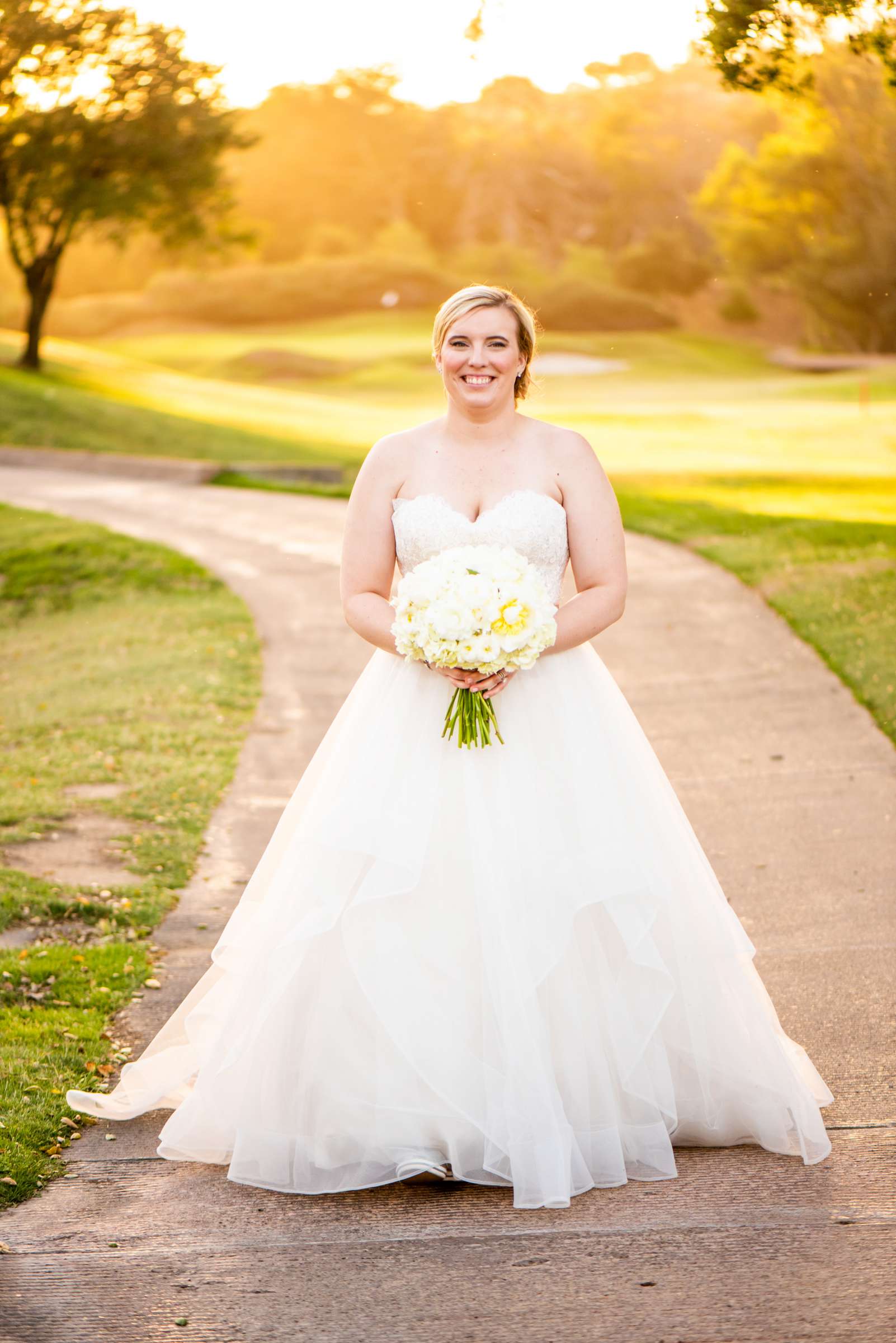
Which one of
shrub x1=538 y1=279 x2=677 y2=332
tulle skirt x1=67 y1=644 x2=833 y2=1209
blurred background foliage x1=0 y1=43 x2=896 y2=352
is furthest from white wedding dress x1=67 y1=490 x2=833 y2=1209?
shrub x1=538 y1=279 x2=677 y2=332

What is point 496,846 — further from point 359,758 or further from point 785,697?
point 785,697

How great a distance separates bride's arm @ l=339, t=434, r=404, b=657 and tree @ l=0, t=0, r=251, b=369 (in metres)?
30.9

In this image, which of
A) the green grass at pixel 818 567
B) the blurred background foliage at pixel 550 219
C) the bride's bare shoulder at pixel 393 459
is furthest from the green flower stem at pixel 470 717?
the blurred background foliage at pixel 550 219

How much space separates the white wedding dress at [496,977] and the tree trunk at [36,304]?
36.5 meters

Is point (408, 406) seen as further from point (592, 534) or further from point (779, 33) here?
point (592, 534)

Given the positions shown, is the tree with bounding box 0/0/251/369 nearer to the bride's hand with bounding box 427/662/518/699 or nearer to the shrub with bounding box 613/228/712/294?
the bride's hand with bounding box 427/662/518/699

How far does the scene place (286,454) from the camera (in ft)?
93.0

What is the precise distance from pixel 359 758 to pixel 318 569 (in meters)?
11.1

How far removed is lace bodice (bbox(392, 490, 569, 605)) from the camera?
160 inches

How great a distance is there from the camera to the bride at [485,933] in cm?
370

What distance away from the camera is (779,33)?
877 centimetres

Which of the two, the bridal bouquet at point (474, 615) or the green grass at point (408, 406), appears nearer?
the bridal bouquet at point (474, 615)

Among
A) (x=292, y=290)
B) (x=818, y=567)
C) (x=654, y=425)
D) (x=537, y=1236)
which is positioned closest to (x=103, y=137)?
(x=654, y=425)

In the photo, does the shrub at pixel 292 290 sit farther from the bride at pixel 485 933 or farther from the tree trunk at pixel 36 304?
the bride at pixel 485 933
